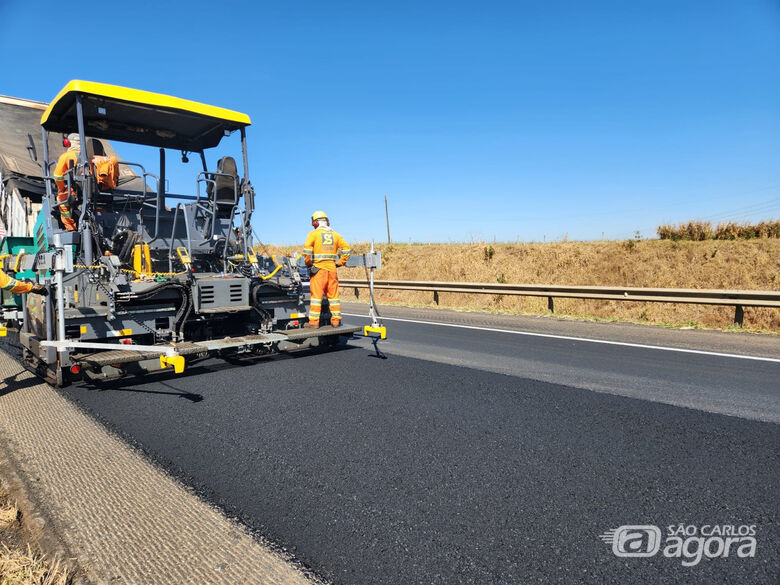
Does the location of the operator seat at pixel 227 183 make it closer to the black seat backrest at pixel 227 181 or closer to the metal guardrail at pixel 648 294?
the black seat backrest at pixel 227 181

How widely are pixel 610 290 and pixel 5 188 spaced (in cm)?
1064

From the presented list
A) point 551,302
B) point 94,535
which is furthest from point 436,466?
point 551,302

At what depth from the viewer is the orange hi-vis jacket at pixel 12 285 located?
486cm

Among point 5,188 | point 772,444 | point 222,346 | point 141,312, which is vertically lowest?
point 772,444

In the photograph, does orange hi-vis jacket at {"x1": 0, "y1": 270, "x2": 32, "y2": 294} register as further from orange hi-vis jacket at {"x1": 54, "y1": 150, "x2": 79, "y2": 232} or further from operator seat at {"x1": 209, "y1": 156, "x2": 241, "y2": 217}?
operator seat at {"x1": 209, "y1": 156, "x2": 241, "y2": 217}

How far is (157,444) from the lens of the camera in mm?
3881

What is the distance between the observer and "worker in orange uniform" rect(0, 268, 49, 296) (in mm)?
4871

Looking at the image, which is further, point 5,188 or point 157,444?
point 5,188

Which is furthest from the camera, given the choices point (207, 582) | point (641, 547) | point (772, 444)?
point (772, 444)

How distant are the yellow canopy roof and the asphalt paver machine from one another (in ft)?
0.05

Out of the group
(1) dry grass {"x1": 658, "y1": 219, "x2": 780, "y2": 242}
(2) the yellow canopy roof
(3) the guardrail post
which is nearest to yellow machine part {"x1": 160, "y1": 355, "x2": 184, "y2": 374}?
(2) the yellow canopy roof

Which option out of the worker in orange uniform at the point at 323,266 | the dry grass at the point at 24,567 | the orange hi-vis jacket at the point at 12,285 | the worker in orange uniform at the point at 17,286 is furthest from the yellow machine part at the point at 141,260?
the dry grass at the point at 24,567

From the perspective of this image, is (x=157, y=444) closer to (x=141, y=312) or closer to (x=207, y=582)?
(x=207, y=582)

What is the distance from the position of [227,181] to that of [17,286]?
2651 millimetres
